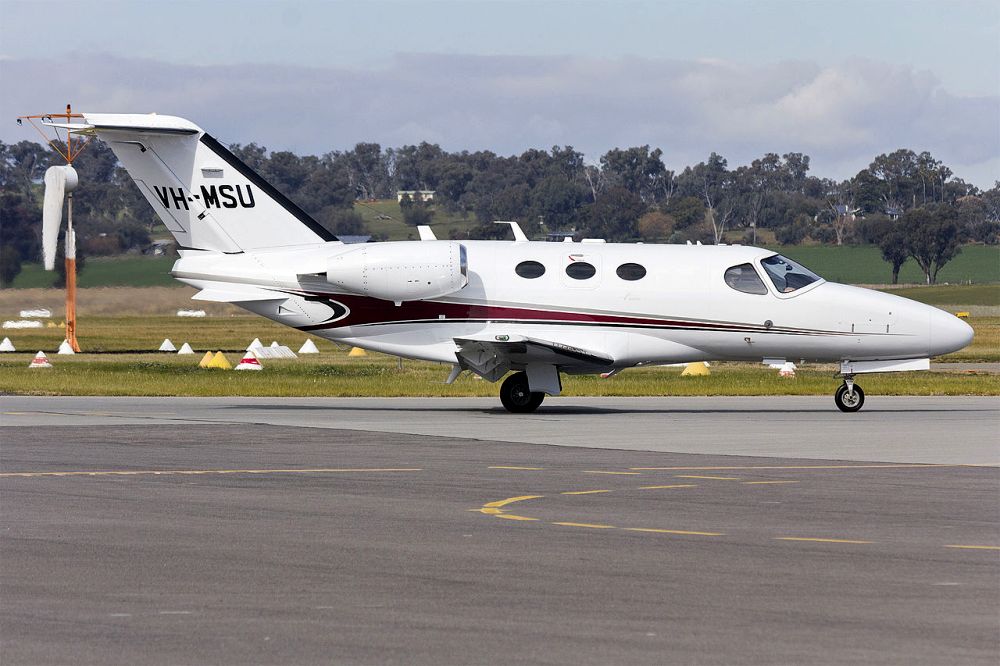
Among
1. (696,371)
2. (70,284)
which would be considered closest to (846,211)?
(70,284)

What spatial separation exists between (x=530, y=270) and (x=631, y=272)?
1908 mm

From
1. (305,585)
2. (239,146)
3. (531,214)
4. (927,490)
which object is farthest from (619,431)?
(239,146)

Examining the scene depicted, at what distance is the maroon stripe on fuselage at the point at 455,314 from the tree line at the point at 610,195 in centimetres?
6575

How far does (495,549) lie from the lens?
37.0 ft

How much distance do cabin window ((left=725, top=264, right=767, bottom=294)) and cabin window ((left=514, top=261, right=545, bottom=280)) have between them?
11.6ft

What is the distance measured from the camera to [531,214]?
148875 millimetres

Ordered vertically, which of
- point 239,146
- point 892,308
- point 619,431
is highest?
point 239,146

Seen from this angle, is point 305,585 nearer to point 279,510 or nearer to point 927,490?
point 279,510

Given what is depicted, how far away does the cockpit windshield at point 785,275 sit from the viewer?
Answer: 26625mm

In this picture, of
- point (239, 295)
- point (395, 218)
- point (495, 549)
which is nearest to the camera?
point (495, 549)

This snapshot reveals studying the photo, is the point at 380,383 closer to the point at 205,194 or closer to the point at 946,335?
the point at 205,194

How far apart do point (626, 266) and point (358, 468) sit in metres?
10.5

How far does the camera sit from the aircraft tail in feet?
89.2

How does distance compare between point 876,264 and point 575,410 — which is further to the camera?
point 876,264
